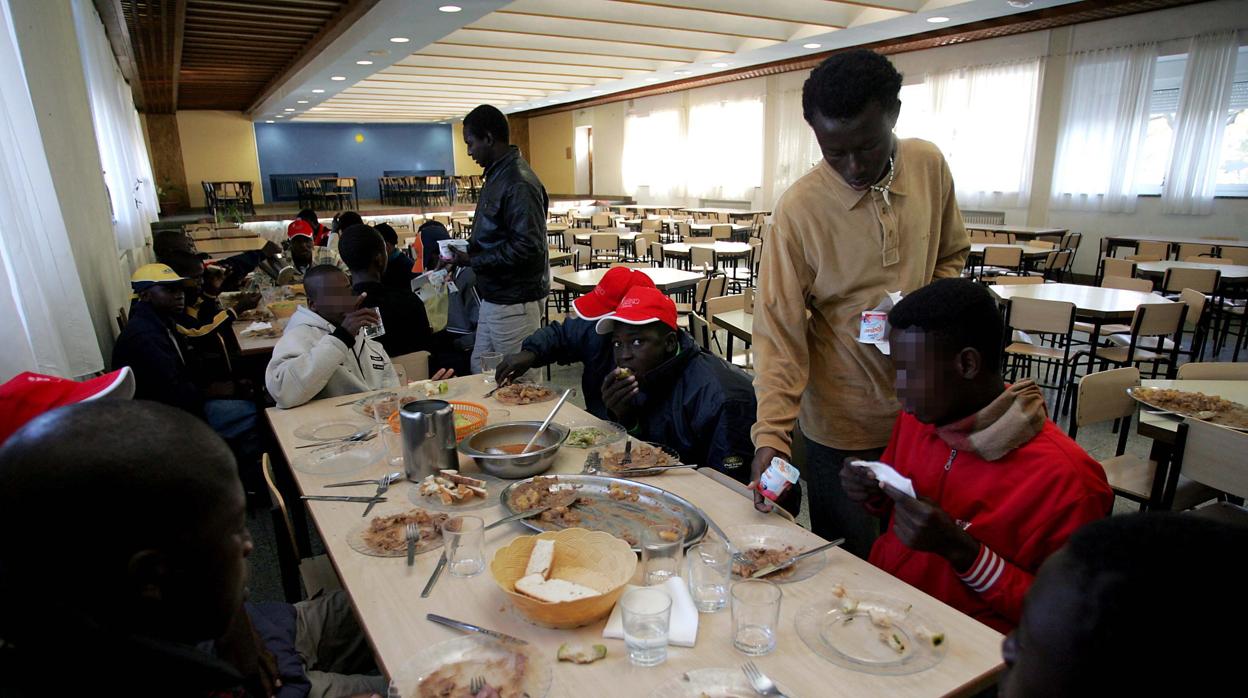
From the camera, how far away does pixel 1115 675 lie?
0.51 meters

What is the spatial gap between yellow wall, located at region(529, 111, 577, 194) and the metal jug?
2072 cm

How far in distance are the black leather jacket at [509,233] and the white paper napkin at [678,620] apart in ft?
8.89

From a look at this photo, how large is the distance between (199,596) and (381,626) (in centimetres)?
49

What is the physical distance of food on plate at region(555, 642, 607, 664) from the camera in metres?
1.13

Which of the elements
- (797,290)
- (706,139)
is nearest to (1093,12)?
(706,139)

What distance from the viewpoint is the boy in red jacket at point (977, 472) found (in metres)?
1.34

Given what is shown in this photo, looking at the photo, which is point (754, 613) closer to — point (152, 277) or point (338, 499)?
point (338, 499)

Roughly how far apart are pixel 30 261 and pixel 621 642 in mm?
2572

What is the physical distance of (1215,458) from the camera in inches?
92.0

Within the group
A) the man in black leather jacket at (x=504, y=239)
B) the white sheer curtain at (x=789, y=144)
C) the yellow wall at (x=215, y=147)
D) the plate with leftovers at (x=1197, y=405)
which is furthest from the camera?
the yellow wall at (x=215, y=147)

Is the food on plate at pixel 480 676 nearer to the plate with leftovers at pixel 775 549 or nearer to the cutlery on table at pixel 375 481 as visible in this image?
the plate with leftovers at pixel 775 549

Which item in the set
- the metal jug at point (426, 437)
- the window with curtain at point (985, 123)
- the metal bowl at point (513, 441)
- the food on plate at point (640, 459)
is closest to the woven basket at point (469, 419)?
the metal bowl at point (513, 441)

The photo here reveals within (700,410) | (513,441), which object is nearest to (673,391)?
(700,410)

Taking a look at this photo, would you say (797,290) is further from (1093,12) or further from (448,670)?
(1093,12)
